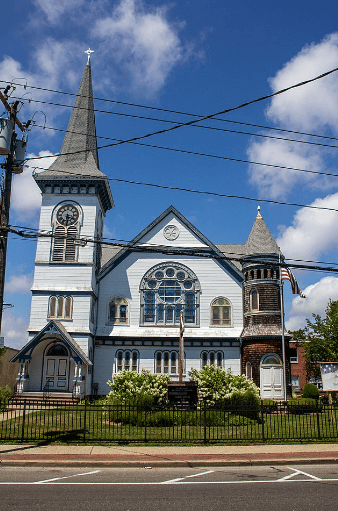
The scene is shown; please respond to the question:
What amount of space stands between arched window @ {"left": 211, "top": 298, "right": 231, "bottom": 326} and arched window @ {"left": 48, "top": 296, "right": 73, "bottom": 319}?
31.4ft

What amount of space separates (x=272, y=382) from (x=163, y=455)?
721 inches

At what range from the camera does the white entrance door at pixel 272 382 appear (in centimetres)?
3056

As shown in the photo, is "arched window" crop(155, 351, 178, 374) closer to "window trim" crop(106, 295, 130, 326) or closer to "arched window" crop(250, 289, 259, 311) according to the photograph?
"window trim" crop(106, 295, 130, 326)

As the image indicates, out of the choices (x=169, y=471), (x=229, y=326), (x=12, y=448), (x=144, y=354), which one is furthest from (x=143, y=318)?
(x=169, y=471)

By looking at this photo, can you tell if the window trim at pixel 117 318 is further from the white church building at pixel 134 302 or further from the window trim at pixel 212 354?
the window trim at pixel 212 354

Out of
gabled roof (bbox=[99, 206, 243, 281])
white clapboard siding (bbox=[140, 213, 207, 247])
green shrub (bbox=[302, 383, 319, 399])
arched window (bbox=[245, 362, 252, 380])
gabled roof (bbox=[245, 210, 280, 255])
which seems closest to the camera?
arched window (bbox=[245, 362, 252, 380])

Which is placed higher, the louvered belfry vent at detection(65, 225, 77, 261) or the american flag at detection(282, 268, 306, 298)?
the louvered belfry vent at detection(65, 225, 77, 261)

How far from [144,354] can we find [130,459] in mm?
20069

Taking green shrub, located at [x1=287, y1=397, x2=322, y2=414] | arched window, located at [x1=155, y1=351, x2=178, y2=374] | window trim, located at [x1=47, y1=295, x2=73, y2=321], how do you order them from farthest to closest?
arched window, located at [x1=155, y1=351, x2=178, y2=374]
window trim, located at [x1=47, y1=295, x2=73, y2=321]
green shrub, located at [x1=287, y1=397, x2=322, y2=414]

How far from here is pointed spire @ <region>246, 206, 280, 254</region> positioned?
33.3 metres

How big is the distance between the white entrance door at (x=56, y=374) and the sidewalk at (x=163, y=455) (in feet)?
54.0

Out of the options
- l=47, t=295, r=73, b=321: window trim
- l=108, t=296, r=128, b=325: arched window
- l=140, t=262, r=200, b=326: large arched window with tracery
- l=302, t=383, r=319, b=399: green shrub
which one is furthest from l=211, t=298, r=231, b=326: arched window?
l=47, t=295, r=73, b=321: window trim

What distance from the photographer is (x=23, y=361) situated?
30.6m

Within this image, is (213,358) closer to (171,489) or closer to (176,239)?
(176,239)
